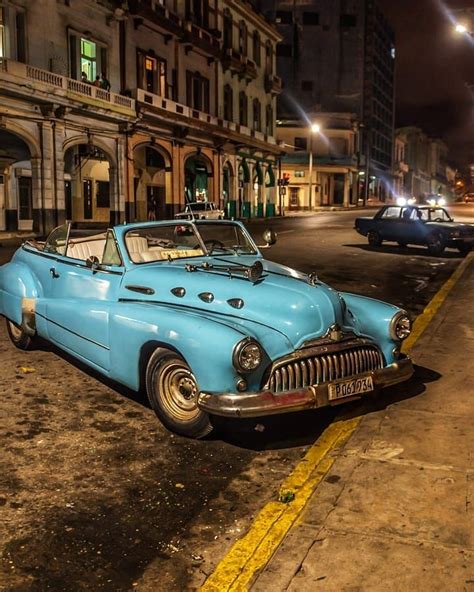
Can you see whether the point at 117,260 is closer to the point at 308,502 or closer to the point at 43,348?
the point at 43,348

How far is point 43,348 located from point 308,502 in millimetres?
4764

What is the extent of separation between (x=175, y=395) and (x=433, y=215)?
17.4 m

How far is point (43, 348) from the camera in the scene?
7.72m

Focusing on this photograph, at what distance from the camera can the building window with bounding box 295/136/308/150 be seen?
74500mm

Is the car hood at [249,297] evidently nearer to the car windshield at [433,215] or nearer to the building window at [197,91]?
the car windshield at [433,215]

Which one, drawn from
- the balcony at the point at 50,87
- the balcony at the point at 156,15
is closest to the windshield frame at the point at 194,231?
the balcony at the point at 50,87

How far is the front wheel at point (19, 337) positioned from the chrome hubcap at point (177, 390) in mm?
2860

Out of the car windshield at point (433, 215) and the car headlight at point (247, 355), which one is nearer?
the car headlight at point (247, 355)

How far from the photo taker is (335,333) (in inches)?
198

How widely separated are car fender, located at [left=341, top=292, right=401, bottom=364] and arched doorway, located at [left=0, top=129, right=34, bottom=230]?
78.2 feet

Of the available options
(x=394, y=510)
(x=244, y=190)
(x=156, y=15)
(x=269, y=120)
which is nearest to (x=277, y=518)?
(x=394, y=510)

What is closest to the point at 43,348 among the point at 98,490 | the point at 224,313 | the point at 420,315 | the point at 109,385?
the point at 109,385

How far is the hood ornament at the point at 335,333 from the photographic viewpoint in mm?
5020

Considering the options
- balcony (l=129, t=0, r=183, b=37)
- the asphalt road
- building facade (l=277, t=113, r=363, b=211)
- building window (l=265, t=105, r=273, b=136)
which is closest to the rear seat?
the asphalt road
